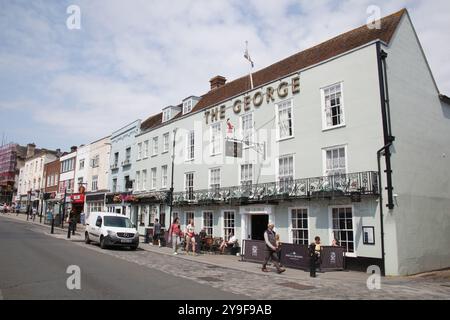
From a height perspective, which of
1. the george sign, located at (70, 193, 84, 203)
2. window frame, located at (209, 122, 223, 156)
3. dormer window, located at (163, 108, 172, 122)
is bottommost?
the george sign, located at (70, 193, 84, 203)

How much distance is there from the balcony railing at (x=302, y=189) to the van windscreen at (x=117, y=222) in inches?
178

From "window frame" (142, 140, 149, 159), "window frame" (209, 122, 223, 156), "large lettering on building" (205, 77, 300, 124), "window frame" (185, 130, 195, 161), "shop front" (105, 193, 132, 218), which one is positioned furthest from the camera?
"window frame" (142, 140, 149, 159)

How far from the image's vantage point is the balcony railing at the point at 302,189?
1509 cm

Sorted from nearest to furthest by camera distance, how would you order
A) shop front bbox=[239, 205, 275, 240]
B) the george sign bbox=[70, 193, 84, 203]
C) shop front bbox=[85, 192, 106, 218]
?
shop front bbox=[239, 205, 275, 240] → shop front bbox=[85, 192, 106, 218] → the george sign bbox=[70, 193, 84, 203]

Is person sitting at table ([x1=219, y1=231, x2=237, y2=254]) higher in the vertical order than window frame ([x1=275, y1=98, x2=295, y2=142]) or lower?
lower

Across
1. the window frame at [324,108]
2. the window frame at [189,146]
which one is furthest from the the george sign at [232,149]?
the window frame at [189,146]

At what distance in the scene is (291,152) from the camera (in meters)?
19.1

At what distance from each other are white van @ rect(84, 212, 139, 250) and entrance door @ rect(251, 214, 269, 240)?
630 centimetres

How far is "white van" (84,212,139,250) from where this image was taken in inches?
774

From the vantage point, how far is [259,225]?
20656 millimetres

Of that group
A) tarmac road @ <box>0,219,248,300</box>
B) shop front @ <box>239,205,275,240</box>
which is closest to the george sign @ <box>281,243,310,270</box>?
shop front @ <box>239,205,275,240</box>

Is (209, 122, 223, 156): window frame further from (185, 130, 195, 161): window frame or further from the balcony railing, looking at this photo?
the balcony railing

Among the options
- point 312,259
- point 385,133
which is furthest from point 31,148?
point 385,133
